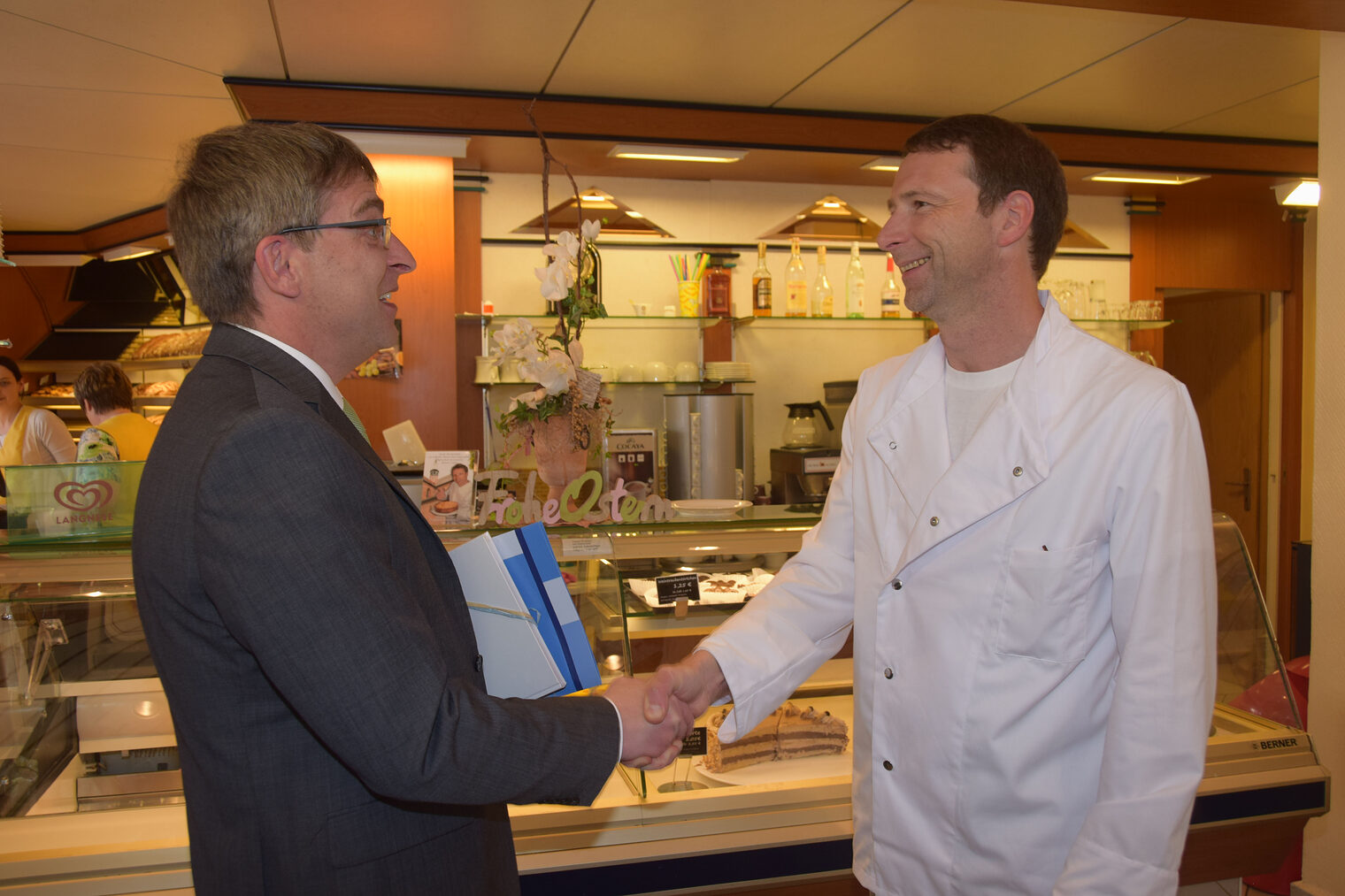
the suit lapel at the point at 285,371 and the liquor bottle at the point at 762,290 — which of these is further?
the liquor bottle at the point at 762,290

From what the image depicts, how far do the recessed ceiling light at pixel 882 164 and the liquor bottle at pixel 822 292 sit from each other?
1.58ft

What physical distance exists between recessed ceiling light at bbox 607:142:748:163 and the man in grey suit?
328cm

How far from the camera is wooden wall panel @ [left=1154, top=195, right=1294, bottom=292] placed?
18.9 feet

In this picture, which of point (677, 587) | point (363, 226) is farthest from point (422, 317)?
point (363, 226)

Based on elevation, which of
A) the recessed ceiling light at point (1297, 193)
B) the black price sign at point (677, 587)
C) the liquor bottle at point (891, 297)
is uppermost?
the recessed ceiling light at point (1297, 193)

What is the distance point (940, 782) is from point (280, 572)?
115 cm

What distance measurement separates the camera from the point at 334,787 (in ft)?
3.90

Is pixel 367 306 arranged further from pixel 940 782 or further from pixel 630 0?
pixel 630 0

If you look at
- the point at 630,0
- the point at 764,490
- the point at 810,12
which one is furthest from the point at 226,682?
the point at 764,490

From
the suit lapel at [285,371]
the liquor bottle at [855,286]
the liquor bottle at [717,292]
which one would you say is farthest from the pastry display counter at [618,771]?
the liquor bottle at [855,286]

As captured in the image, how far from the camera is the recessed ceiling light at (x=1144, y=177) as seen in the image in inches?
199

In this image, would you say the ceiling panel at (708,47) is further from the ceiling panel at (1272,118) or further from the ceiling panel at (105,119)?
the ceiling panel at (1272,118)

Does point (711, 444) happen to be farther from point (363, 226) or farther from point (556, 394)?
point (363, 226)

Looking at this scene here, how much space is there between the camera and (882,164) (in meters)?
4.84
